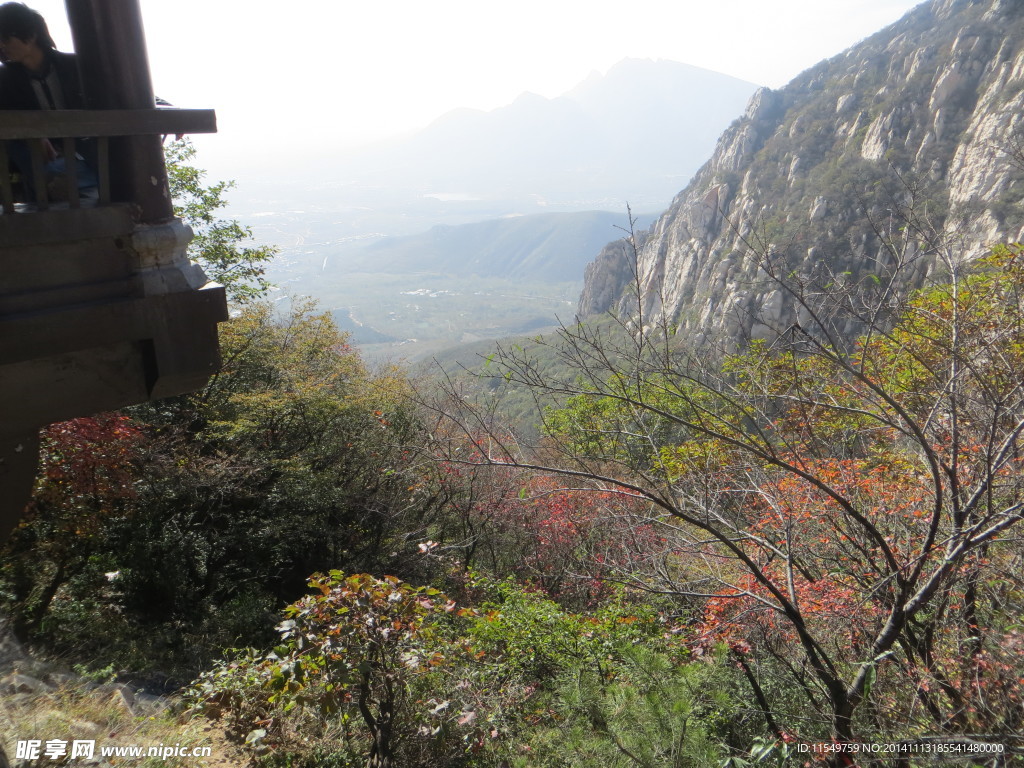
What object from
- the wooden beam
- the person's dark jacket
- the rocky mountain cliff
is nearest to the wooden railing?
the wooden beam

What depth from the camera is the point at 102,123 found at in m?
2.43

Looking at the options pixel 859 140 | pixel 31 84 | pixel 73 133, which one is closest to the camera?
pixel 73 133

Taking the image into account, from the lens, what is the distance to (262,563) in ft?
32.6

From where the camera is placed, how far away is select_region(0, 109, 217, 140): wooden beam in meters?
2.18

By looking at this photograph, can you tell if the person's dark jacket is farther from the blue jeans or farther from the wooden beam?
the wooden beam

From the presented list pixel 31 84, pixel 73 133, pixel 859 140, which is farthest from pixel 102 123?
pixel 859 140

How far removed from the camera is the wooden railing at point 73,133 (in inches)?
86.7

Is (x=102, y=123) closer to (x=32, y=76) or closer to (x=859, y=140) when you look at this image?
(x=32, y=76)

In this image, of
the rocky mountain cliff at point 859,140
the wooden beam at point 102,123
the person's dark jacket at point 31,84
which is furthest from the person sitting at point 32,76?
the rocky mountain cliff at point 859,140

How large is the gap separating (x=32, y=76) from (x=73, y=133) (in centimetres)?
45

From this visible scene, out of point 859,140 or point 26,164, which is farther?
point 859,140

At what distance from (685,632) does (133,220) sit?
253 inches

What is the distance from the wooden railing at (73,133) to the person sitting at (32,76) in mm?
46

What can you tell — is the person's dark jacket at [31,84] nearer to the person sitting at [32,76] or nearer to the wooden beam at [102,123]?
the person sitting at [32,76]
